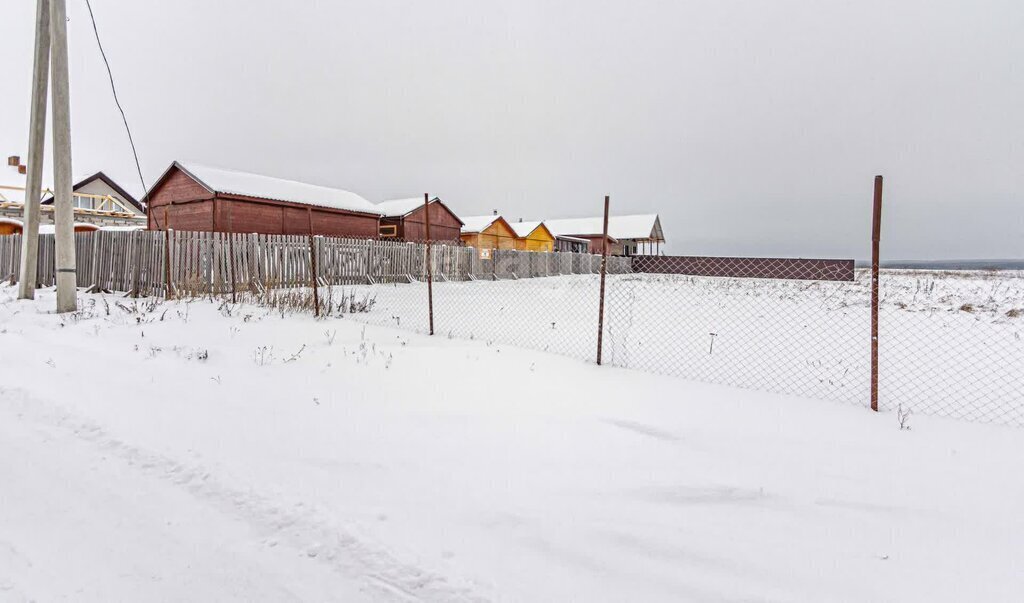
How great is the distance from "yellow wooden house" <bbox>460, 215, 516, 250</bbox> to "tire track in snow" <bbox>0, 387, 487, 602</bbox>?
3161 cm

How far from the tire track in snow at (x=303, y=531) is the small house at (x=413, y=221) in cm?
2402

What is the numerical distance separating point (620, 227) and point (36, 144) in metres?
51.0

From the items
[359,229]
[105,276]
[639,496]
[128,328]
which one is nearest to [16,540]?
[639,496]

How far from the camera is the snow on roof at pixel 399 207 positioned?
1072 inches

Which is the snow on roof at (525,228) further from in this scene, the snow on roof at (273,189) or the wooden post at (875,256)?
the wooden post at (875,256)

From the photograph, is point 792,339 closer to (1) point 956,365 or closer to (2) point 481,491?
(1) point 956,365

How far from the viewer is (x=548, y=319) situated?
29.7ft

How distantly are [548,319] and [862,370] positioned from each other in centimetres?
501

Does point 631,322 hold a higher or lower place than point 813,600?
higher

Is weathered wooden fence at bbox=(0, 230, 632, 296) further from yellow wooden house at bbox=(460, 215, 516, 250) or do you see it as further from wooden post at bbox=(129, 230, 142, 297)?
yellow wooden house at bbox=(460, 215, 516, 250)

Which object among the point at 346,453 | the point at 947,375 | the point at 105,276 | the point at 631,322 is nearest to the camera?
the point at 346,453

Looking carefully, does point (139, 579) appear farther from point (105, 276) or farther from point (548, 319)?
point (105, 276)

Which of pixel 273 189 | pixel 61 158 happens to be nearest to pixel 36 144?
pixel 61 158

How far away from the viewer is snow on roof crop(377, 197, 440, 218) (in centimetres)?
2723
